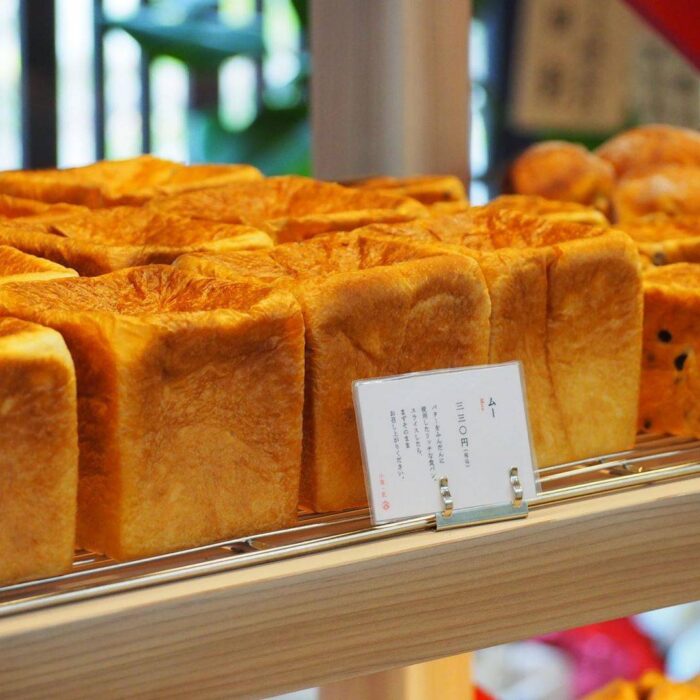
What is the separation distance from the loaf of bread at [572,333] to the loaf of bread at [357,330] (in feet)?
0.22

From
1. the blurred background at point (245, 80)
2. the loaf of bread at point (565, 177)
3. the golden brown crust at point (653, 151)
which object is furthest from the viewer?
the blurred background at point (245, 80)

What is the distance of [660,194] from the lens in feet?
6.98

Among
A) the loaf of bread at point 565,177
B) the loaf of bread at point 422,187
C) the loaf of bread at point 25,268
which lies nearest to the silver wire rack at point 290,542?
the loaf of bread at point 25,268

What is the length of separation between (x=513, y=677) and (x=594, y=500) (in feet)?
2.65

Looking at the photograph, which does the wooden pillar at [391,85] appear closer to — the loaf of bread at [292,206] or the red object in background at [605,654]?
the loaf of bread at [292,206]

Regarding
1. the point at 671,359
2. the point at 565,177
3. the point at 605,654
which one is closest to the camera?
the point at 671,359

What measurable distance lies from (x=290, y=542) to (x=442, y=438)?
0.56 feet

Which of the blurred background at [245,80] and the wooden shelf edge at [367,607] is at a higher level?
the blurred background at [245,80]

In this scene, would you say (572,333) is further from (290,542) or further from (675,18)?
(675,18)

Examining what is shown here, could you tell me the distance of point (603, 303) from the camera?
1.33 meters

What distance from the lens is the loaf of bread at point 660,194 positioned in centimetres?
211

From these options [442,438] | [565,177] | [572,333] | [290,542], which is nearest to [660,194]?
[565,177]

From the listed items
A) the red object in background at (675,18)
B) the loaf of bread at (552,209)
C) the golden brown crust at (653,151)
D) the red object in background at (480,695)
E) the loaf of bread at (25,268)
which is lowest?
the red object in background at (480,695)

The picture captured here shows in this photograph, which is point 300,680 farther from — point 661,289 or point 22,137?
point 22,137
